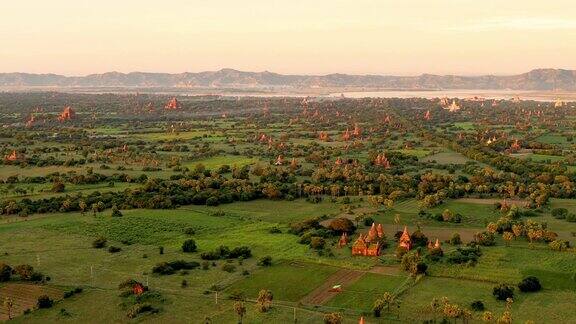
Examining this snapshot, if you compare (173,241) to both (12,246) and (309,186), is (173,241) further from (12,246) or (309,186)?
(309,186)

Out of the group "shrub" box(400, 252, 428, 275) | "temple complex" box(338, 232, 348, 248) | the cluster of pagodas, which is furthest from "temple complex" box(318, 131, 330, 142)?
"shrub" box(400, 252, 428, 275)

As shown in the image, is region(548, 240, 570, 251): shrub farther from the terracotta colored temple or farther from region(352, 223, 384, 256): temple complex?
the terracotta colored temple

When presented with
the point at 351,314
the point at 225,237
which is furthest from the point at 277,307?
the point at 225,237

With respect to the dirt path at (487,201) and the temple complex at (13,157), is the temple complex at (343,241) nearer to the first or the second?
the dirt path at (487,201)

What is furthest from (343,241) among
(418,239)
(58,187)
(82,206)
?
(58,187)

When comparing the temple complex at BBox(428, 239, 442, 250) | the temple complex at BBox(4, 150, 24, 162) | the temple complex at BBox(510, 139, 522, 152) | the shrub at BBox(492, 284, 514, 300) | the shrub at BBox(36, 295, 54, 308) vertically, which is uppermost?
the temple complex at BBox(510, 139, 522, 152)

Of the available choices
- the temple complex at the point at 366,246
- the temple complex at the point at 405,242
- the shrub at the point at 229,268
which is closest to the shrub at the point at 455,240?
the temple complex at the point at 405,242
